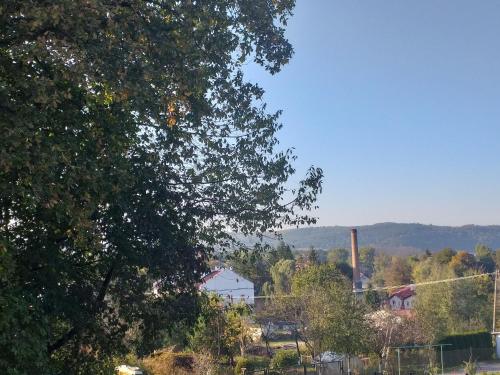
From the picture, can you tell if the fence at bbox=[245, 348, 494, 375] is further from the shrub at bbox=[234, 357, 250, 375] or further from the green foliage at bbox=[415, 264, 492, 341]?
the green foliage at bbox=[415, 264, 492, 341]

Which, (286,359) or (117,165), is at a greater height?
(117,165)

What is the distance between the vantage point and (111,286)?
9078 millimetres

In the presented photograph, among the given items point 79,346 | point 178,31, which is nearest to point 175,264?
point 79,346

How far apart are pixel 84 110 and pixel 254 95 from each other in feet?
10.4

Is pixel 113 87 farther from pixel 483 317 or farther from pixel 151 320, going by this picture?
pixel 483 317

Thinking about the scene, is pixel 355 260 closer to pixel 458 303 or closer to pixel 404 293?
pixel 404 293

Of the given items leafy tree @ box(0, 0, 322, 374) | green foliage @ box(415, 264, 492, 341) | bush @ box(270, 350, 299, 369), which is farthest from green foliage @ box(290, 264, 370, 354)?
leafy tree @ box(0, 0, 322, 374)

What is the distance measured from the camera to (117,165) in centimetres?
762

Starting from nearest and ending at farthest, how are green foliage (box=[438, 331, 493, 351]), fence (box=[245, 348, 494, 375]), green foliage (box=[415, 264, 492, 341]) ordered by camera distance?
fence (box=[245, 348, 494, 375]), green foliage (box=[438, 331, 493, 351]), green foliage (box=[415, 264, 492, 341])

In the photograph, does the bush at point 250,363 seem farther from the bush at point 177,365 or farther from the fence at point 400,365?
the bush at point 177,365

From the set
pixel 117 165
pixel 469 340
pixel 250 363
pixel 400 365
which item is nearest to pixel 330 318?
pixel 250 363

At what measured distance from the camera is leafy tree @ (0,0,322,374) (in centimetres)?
661

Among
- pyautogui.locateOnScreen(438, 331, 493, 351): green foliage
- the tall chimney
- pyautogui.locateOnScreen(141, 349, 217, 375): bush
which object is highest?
the tall chimney

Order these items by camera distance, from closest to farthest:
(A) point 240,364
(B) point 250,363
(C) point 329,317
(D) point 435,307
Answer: (C) point 329,317 → (A) point 240,364 → (B) point 250,363 → (D) point 435,307
